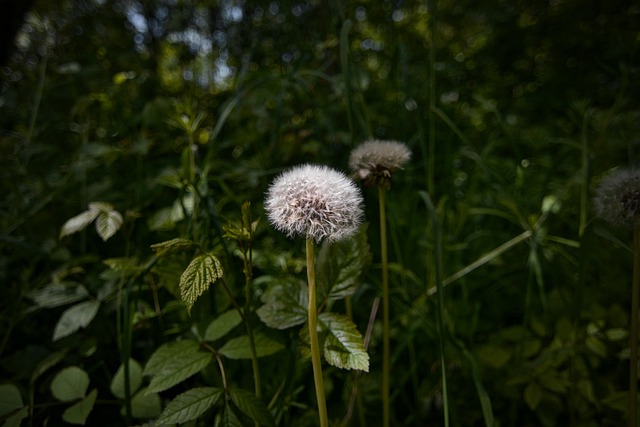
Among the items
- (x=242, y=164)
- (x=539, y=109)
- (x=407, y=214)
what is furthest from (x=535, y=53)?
(x=242, y=164)

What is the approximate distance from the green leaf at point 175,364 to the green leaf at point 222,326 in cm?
4

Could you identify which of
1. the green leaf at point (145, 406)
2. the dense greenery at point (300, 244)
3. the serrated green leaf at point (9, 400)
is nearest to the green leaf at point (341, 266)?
the dense greenery at point (300, 244)

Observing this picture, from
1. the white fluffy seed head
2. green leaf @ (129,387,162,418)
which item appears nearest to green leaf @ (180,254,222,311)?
the white fluffy seed head

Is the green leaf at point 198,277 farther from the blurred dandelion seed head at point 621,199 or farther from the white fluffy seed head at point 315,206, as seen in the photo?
the blurred dandelion seed head at point 621,199

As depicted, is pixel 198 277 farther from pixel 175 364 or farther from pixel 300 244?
pixel 300 244

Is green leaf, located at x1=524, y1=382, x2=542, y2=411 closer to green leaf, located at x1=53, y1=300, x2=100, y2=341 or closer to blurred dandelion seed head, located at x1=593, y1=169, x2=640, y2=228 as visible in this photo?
blurred dandelion seed head, located at x1=593, y1=169, x2=640, y2=228

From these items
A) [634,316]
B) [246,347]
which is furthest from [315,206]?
[634,316]

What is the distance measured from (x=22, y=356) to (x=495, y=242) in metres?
1.78

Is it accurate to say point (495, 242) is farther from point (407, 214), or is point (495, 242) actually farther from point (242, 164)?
point (242, 164)

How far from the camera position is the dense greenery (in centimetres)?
90

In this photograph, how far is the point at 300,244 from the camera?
4.03ft

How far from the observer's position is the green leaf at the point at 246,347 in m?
0.84

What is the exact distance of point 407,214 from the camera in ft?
5.40

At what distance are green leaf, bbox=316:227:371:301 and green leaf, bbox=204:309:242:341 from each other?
204mm
